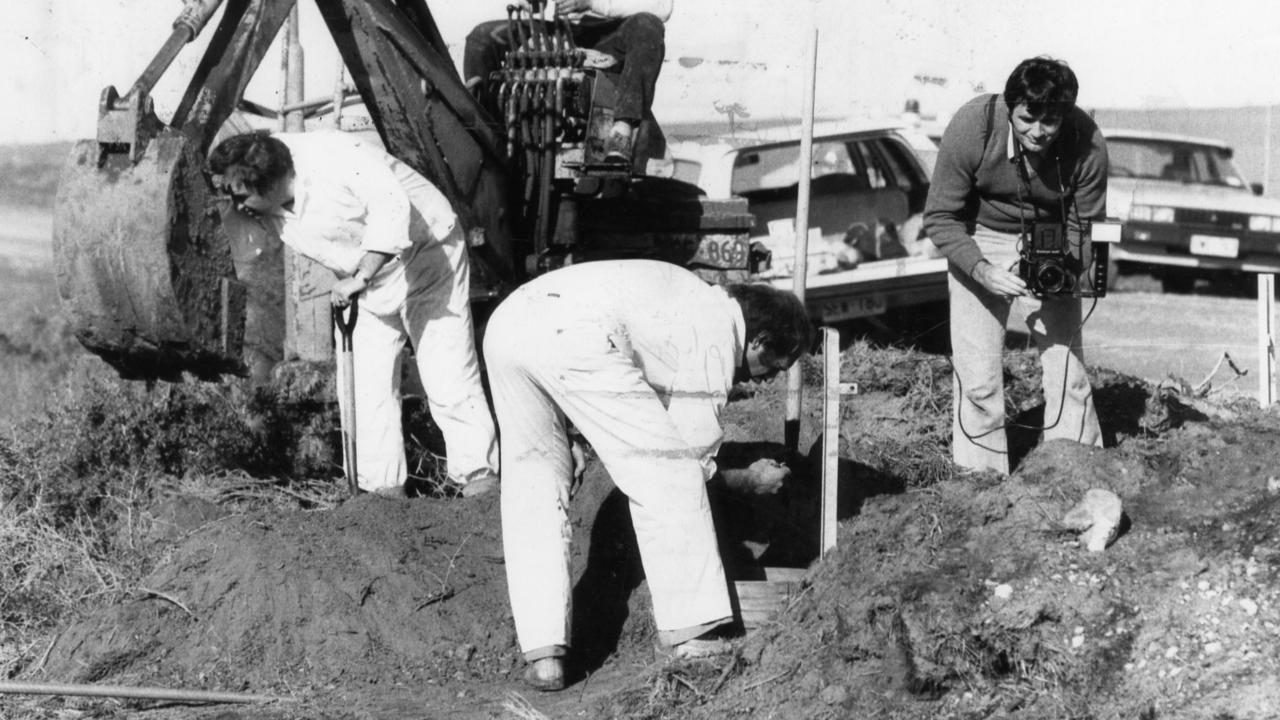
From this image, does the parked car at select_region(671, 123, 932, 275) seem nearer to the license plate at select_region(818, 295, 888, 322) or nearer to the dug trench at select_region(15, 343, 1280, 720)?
the license plate at select_region(818, 295, 888, 322)

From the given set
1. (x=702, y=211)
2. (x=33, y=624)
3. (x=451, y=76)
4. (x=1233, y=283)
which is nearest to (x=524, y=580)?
(x=33, y=624)

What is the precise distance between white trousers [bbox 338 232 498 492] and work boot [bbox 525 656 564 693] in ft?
6.65

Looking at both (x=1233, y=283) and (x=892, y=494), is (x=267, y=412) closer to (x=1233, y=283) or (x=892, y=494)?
(x=892, y=494)

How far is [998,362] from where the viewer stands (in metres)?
6.93

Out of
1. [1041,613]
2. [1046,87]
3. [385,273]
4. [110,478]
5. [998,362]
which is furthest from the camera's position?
[110,478]

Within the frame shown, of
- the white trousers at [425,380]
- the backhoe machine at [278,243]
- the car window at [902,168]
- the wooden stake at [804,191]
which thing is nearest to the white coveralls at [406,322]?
the white trousers at [425,380]

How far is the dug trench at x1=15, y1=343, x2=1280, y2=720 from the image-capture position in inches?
197

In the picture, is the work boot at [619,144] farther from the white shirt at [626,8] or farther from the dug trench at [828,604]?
the dug trench at [828,604]

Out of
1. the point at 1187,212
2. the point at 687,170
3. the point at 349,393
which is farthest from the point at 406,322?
the point at 1187,212

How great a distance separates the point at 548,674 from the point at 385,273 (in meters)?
2.47

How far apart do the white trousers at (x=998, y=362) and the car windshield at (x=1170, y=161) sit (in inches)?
335

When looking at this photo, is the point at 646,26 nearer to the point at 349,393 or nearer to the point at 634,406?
the point at 349,393

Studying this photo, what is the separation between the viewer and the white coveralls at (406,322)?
7.56 m

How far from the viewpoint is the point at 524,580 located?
5.77 m
